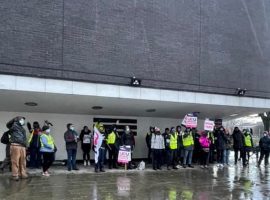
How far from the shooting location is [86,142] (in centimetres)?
1678

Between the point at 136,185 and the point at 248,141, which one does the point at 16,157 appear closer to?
the point at 136,185

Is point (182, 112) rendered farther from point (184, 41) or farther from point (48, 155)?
point (48, 155)

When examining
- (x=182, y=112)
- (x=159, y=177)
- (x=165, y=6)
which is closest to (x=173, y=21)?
(x=165, y=6)

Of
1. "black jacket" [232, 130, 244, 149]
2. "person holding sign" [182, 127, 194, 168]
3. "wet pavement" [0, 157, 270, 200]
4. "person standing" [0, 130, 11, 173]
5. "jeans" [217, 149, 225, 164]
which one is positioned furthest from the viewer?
"black jacket" [232, 130, 244, 149]

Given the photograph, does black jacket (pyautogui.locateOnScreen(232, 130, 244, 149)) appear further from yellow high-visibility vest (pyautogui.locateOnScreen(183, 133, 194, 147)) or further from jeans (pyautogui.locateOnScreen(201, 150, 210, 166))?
yellow high-visibility vest (pyautogui.locateOnScreen(183, 133, 194, 147))

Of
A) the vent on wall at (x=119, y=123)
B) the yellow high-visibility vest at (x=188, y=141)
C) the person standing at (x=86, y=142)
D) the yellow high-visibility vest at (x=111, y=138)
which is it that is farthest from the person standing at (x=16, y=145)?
the yellow high-visibility vest at (x=188, y=141)

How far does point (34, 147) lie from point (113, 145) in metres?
3.12

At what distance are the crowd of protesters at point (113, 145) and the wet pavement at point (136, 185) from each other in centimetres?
64

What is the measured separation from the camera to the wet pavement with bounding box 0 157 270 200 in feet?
33.8

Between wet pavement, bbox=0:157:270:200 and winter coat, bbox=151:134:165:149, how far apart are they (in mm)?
1095

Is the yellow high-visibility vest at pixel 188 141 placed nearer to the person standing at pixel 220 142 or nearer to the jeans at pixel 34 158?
the person standing at pixel 220 142

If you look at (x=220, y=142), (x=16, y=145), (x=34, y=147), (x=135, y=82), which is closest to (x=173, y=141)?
(x=135, y=82)

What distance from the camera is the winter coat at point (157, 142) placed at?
16.3 metres

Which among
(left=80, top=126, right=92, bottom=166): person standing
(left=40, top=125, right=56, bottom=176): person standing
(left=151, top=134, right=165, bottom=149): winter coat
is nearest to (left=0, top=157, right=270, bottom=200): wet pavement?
(left=40, top=125, right=56, bottom=176): person standing
